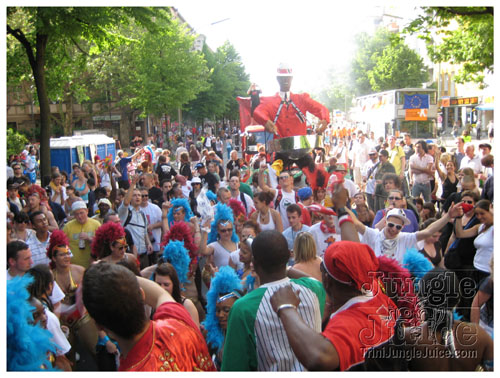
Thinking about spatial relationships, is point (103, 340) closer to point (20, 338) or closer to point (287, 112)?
point (20, 338)

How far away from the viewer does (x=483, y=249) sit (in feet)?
17.6

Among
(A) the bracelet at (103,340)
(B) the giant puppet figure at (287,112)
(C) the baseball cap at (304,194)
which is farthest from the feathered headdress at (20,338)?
(B) the giant puppet figure at (287,112)

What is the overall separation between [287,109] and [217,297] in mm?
6611

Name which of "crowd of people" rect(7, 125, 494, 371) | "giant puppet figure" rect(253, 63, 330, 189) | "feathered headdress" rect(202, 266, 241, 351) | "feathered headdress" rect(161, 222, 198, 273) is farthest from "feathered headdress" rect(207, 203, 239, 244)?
"giant puppet figure" rect(253, 63, 330, 189)

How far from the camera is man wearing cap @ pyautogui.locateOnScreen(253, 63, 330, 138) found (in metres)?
10.4

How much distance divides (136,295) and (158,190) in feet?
23.5

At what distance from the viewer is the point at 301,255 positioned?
16.5ft

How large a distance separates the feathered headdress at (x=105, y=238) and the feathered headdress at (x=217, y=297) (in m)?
1.48

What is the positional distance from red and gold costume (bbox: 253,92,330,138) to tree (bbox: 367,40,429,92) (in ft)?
166

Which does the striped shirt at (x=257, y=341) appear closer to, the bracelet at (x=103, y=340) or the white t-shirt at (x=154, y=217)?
the bracelet at (x=103, y=340)

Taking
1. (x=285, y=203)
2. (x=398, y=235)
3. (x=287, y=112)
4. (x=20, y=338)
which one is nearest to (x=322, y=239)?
(x=398, y=235)

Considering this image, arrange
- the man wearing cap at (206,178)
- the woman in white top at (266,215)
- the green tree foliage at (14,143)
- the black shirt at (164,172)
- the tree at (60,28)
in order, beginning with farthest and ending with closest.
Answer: the green tree foliage at (14,143), the black shirt at (164,172), the tree at (60,28), the man wearing cap at (206,178), the woman in white top at (266,215)

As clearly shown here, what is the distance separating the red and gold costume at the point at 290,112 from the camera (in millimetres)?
10406

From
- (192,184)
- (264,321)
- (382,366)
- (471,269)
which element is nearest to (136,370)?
(264,321)
